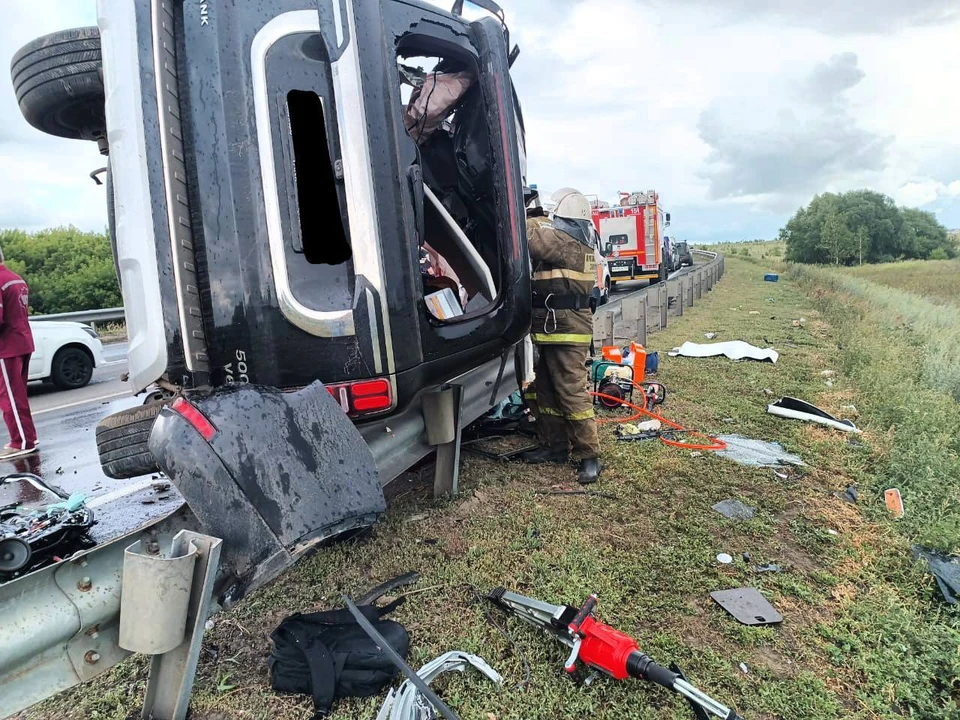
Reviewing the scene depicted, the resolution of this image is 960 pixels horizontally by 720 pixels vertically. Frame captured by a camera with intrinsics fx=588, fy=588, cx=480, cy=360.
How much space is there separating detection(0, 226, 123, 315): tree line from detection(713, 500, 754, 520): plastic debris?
16.0 metres

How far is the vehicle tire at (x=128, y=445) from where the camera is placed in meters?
2.23

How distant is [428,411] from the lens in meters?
3.02

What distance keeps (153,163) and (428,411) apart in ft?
5.32

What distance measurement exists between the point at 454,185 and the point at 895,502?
311 centimetres

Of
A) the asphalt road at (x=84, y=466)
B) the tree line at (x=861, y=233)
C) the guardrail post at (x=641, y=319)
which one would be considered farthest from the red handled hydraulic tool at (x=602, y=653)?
the tree line at (x=861, y=233)

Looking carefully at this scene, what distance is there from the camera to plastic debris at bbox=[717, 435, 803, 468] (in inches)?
158

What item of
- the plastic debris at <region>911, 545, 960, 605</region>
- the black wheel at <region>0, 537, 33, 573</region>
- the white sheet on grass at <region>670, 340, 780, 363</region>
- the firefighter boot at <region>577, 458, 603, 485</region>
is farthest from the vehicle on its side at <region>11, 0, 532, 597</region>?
the white sheet on grass at <region>670, 340, 780, 363</region>

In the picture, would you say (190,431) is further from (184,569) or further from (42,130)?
(42,130)

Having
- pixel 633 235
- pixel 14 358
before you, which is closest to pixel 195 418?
pixel 14 358

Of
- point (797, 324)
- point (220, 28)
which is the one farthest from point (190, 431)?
point (797, 324)

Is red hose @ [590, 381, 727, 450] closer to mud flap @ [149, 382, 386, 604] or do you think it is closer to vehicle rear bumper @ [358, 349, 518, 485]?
vehicle rear bumper @ [358, 349, 518, 485]

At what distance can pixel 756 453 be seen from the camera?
421 cm

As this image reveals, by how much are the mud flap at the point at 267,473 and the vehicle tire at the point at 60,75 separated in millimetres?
1666

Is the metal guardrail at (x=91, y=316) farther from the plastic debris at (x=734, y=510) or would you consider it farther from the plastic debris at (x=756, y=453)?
the plastic debris at (x=734, y=510)
